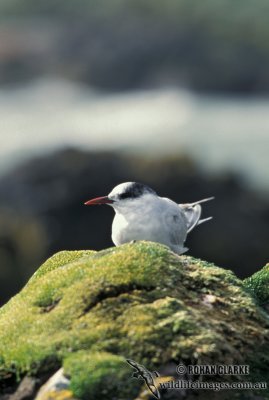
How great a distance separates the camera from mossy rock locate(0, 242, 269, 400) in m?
7.53

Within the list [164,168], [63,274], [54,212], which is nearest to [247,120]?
[164,168]

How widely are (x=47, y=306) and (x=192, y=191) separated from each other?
16.1 m

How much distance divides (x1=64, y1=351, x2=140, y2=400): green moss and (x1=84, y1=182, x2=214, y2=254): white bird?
250 centimetres

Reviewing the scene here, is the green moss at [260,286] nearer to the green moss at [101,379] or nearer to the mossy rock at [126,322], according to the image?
the mossy rock at [126,322]

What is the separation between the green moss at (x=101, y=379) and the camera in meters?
7.29

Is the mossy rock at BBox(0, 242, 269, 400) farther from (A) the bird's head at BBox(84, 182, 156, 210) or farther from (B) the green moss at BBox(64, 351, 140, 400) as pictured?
(A) the bird's head at BBox(84, 182, 156, 210)

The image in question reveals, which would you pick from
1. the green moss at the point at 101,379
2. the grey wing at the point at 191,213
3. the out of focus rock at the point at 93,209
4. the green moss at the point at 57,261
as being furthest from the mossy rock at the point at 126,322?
the out of focus rock at the point at 93,209

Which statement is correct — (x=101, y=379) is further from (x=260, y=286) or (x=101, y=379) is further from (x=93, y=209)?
(x=93, y=209)

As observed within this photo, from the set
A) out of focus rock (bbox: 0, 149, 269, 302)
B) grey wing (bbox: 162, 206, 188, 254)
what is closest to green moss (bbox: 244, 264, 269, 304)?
grey wing (bbox: 162, 206, 188, 254)

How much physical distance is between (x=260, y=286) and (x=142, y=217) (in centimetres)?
155

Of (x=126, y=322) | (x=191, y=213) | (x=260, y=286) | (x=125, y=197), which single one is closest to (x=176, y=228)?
(x=125, y=197)

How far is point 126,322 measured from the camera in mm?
7836

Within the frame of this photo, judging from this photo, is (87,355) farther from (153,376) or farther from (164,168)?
(164,168)

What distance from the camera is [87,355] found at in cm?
751
